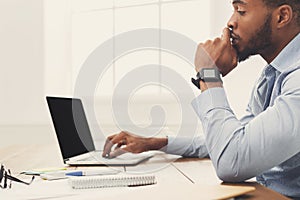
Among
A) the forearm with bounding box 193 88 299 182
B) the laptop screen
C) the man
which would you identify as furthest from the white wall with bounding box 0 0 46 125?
the forearm with bounding box 193 88 299 182

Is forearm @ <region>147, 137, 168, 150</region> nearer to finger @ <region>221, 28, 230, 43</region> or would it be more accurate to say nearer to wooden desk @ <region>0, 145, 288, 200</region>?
wooden desk @ <region>0, 145, 288, 200</region>

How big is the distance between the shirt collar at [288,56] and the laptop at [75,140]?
482mm

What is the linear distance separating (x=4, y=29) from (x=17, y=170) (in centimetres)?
212

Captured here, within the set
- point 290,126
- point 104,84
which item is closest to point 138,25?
point 104,84

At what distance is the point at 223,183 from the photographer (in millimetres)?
1045

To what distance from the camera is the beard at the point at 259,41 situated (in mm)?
1286

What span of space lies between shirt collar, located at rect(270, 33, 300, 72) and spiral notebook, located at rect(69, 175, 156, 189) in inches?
19.3

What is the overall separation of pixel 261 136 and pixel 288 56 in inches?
12.1

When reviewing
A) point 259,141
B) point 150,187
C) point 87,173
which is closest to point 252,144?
point 259,141

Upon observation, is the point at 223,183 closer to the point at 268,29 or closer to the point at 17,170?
the point at 268,29

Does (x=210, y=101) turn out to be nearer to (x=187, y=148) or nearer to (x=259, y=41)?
(x=259, y=41)

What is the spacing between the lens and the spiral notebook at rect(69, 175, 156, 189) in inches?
37.3

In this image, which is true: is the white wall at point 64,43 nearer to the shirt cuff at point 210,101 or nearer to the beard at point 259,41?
the beard at point 259,41

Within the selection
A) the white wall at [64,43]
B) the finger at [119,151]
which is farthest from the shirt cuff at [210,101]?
the white wall at [64,43]
